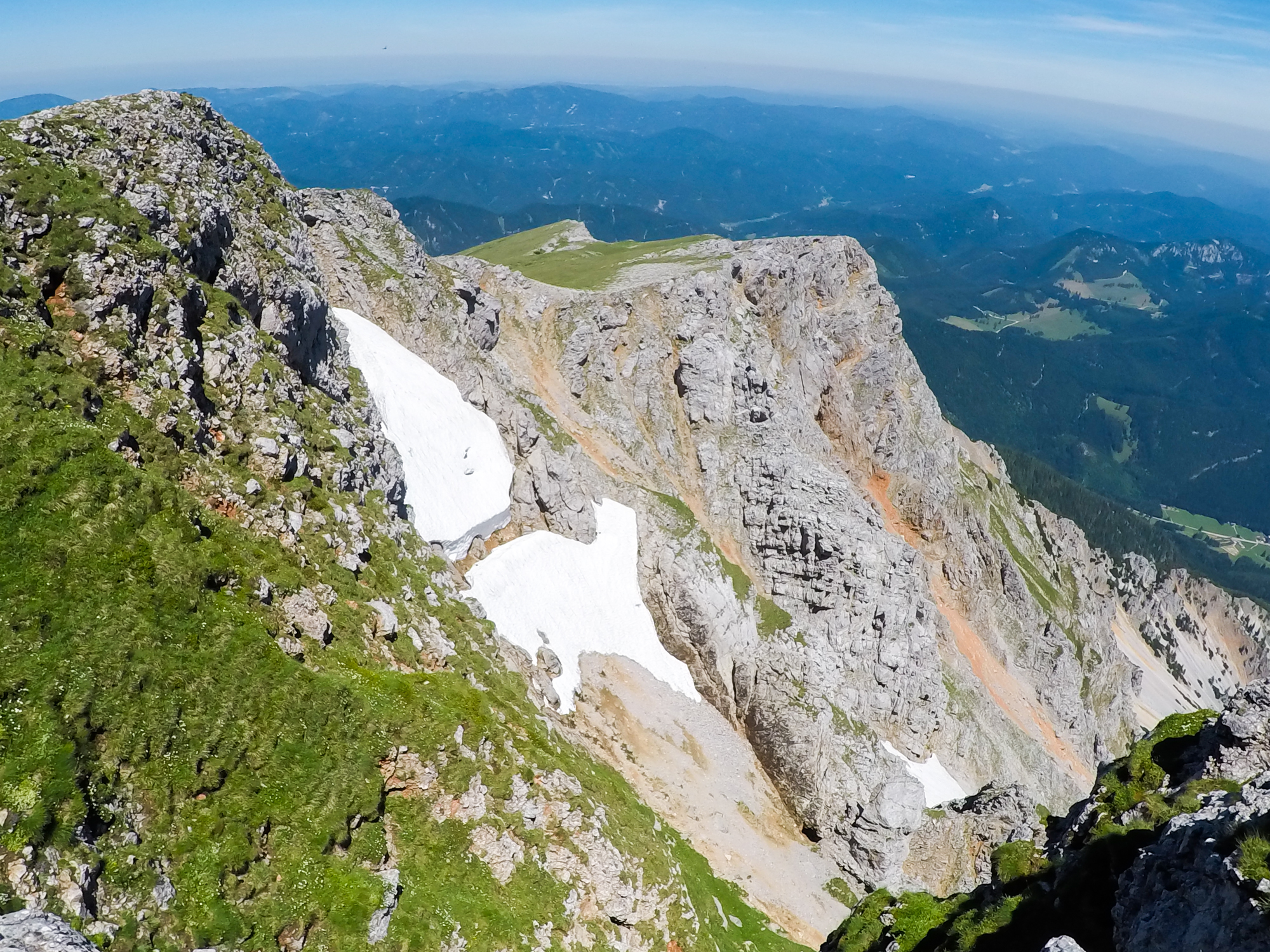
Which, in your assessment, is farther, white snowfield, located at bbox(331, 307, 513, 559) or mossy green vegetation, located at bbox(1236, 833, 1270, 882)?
white snowfield, located at bbox(331, 307, 513, 559)

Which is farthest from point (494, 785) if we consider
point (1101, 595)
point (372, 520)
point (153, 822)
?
point (1101, 595)

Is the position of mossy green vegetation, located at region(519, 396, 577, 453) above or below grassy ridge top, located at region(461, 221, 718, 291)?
below

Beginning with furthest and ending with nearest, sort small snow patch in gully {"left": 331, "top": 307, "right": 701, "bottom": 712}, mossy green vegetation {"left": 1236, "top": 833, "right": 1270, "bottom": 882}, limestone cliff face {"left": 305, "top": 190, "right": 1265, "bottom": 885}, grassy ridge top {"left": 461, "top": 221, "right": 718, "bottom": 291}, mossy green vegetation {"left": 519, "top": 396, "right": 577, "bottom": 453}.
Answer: grassy ridge top {"left": 461, "top": 221, "right": 718, "bottom": 291}
mossy green vegetation {"left": 519, "top": 396, "right": 577, "bottom": 453}
limestone cliff face {"left": 305, "top": 190, "right": 1265, "bottom": 885}
small snow patch in gully {"left": 331, "top": 307, "right": 701, "bottom": 712}
mossy green vegetation {"left": 1236, "top": 833, "right": 1270, "bottom": 882}

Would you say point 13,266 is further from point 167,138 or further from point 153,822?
point 153,822

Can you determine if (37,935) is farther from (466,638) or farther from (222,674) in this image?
(466,638)

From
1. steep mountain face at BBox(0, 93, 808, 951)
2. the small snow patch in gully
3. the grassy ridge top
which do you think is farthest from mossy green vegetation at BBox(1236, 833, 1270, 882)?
the grassy ridge top

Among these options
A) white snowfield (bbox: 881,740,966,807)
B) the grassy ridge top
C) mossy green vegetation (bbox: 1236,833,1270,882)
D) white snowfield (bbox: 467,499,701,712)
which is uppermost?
the grassy ridge top

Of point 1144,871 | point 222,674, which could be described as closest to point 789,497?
point 222,674

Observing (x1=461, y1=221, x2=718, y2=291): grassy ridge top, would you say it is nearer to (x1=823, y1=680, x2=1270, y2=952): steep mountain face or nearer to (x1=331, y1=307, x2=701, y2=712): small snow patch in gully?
(x1=331, y1=307, x2=701, y2=712): small snow patch in gully

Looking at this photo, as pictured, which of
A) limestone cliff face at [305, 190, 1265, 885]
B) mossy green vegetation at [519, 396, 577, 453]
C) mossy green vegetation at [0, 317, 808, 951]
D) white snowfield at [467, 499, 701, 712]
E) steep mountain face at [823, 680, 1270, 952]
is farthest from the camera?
mossy green vegetation at [519, 396, 577, 453]
